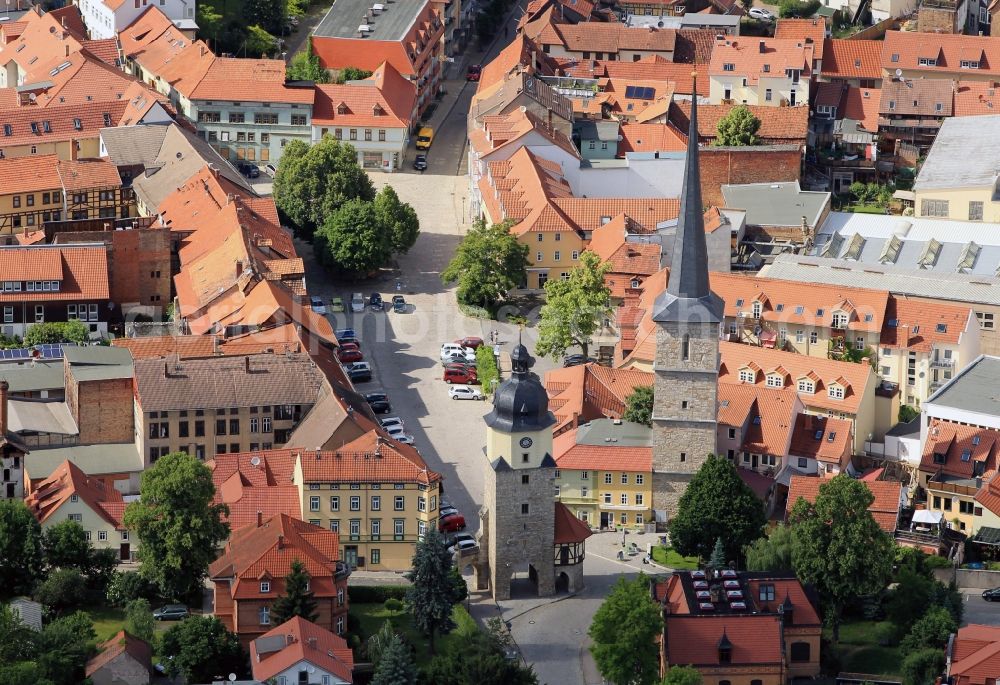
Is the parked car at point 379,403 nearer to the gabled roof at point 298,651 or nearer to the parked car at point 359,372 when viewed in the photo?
the parked car at point 359,372

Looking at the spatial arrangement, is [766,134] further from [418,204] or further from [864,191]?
[418,204]

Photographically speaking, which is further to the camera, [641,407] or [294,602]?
[641,407]

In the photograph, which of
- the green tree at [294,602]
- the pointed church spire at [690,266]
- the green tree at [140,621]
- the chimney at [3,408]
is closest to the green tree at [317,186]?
the chimney at [3,408]

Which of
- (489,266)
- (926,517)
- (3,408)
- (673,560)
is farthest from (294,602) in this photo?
(489,266)

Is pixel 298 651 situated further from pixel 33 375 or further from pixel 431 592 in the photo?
pixel 33 375

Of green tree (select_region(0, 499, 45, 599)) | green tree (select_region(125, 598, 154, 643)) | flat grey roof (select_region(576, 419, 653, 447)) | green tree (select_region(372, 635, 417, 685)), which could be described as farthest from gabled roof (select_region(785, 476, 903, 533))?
green tree (select_region(0, 499, 45, 599))

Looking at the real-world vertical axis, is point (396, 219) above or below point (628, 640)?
above
